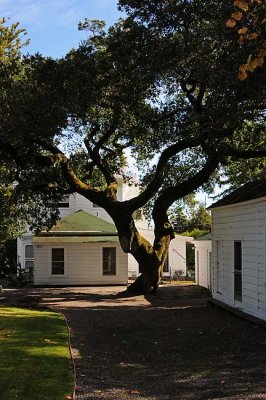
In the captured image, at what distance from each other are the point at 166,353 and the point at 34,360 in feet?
7.93

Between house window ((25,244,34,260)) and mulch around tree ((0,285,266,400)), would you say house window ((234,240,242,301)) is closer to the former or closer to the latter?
mulch around tree ((0,285,266,400))

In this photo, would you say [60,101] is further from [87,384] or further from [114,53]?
[87,384]

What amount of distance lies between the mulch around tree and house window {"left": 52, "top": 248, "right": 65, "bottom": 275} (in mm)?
11847

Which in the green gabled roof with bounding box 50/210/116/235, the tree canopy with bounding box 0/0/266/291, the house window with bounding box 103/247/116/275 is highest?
the tree canopy with bounding box 0/0/266/291

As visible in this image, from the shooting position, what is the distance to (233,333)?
11.4 metres

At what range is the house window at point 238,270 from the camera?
15336mm

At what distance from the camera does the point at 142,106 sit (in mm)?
18016

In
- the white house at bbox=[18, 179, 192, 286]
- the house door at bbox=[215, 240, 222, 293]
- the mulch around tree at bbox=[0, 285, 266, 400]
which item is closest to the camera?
the mulch around tree at bbox=[0, 285, 266, 400]

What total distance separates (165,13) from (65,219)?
18373 mm

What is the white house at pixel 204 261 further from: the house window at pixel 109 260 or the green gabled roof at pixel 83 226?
the green gabled roof at pixel 83 226

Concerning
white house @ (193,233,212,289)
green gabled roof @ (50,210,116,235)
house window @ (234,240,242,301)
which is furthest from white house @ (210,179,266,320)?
green gabled roof @ (50,210,116,235)

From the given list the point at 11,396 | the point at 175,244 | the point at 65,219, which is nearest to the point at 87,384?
the point at 11,396

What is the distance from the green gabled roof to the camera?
2977cm

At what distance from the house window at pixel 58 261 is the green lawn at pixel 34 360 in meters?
16.2
